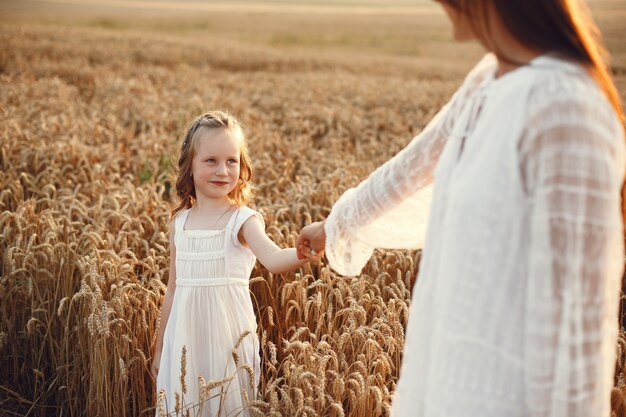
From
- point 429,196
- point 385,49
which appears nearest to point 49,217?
point 429,196

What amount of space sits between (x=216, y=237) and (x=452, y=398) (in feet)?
4.49

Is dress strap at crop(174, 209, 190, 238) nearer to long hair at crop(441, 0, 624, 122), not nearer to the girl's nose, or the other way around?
the girl's nose

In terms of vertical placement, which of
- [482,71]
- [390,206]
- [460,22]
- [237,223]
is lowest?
[237,223]

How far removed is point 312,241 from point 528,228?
1.04m

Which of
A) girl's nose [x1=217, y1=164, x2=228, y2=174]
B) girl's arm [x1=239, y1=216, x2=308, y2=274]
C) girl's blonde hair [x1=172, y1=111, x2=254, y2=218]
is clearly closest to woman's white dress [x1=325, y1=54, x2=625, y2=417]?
girl's arm [x1=239, y1=216, x2=308, y2=274]

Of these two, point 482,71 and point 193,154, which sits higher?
point 482,71

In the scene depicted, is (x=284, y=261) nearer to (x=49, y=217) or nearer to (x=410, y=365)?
(x=410, y=365)

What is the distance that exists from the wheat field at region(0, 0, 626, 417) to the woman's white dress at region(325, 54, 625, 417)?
0.95 metres

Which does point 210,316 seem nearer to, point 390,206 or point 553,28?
point 390,206

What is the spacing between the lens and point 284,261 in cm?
258

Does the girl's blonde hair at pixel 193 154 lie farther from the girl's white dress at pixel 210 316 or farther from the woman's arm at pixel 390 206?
the woman's arm at pixel 390 206

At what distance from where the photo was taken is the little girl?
2.70 m

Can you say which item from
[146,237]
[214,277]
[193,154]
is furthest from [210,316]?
[146,237]

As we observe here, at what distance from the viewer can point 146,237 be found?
4629mm
